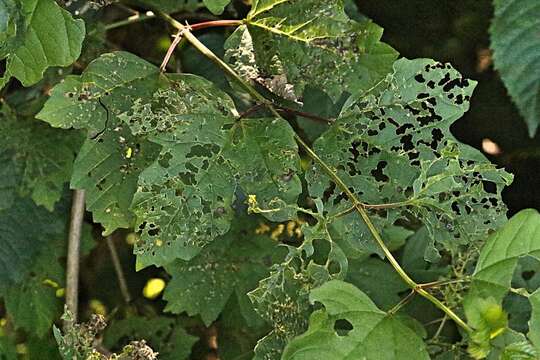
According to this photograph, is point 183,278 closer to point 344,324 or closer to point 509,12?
point 344,324

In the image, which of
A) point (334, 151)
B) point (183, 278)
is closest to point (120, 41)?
point (183, 278)

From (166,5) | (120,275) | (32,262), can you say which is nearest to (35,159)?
(32,262)

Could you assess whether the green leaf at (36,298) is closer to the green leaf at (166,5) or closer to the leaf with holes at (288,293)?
the green leaf at (166,5)

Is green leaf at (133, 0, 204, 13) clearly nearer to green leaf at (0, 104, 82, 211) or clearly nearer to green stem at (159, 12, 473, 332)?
green stem at (159, 12, 473, 332)

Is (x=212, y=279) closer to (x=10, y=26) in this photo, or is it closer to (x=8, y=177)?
(x=8, y=177)

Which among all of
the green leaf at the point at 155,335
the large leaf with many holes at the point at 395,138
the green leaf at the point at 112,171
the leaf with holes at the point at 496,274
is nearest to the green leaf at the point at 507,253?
the leaf with holes at the point at 496,274

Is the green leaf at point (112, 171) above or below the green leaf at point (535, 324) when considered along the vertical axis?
below
